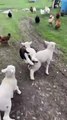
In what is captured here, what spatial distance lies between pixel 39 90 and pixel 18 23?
215 centimetres

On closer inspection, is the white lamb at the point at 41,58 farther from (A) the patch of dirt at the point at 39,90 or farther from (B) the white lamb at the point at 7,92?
(B) the white lamb at the point at 7,92

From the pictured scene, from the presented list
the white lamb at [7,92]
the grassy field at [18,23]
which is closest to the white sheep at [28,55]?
the white lamb at [7,92]

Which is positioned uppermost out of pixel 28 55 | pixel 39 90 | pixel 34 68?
pixel 28 55

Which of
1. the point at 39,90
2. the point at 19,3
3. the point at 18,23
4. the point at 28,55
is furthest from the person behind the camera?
the point at 19,3

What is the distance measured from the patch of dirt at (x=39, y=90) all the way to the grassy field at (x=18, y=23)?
371 millimetres

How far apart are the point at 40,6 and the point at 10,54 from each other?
2.41 m

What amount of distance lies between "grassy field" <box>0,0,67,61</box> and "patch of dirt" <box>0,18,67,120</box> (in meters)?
0.37

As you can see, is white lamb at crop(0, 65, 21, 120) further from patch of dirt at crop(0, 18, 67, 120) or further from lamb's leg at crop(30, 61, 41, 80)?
lamb's leg at crop(30, 61, 41, 80)

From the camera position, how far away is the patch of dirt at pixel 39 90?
2912 millimetres

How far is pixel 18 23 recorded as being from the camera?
5.11 m

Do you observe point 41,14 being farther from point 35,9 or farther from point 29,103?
point 29,103

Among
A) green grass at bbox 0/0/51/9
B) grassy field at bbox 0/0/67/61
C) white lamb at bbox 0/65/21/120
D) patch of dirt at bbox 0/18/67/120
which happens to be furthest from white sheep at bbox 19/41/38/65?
green grass at bbox 0/0/51/9

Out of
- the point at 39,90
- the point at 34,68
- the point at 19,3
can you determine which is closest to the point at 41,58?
the point at 34,68

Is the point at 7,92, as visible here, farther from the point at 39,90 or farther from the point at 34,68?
the point at 34,68
